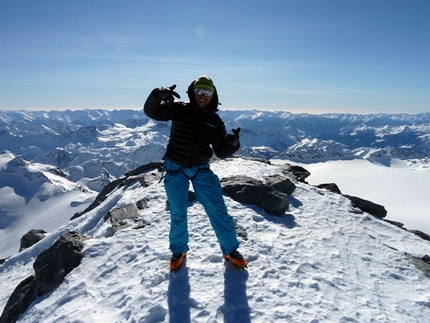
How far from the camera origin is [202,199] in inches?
297

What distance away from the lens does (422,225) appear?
1813 inches

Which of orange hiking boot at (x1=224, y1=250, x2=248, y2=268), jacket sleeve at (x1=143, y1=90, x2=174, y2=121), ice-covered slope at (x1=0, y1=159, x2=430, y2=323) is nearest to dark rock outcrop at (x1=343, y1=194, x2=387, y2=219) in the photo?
ice-covered slope at (x1=0, y1=159, x2=430, y2=323)

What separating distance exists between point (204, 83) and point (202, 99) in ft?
1.23

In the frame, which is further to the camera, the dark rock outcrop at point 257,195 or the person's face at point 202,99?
the dark rock outcrop at point 257,195

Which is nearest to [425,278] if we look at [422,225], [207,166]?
[207,166]

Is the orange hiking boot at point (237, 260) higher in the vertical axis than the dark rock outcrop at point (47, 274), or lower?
higher

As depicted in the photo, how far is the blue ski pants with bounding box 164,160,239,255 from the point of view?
737 centimetres

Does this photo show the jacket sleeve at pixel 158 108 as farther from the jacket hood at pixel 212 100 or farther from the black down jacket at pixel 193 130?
the jacket hood at pixel 212 100

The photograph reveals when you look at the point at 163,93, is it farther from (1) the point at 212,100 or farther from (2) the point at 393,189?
(2) the point at 393,189

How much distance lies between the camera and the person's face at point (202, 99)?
7.19m

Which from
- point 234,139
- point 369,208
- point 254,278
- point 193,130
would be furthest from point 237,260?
point 369,208

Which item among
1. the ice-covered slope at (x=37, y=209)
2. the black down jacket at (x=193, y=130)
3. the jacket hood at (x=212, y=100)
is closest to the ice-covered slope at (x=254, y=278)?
the black down jacket at (x=193, y=130)

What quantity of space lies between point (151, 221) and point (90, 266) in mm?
2892

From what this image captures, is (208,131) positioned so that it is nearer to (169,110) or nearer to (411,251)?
(169,110)
